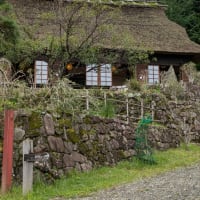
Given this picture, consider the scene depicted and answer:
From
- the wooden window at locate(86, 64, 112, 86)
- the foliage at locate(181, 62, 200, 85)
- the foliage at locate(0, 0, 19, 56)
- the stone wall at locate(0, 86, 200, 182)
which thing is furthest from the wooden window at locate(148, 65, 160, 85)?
the foliage at locate(0, 0, 19, 56)

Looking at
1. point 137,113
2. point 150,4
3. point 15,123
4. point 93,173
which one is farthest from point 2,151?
point 150,4

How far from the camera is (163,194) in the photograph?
8.02m

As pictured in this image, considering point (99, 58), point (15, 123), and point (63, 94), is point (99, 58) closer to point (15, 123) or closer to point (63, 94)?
point (63, 94)

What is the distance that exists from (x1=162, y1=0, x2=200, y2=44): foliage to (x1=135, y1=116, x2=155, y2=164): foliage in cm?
1795

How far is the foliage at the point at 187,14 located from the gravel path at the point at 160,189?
20725mm

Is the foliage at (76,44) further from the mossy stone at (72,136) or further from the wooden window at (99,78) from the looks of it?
the mossy stone at (72,136)

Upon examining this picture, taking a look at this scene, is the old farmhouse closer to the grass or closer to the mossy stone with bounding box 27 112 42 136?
the grass

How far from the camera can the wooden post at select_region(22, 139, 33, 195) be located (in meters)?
8.47

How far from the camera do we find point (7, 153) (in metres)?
8.56

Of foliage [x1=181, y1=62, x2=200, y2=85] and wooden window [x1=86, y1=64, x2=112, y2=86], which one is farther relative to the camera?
wooden window [x1=86, y1=64, x2=112, y2=86]

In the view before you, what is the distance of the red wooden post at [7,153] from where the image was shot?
852cm

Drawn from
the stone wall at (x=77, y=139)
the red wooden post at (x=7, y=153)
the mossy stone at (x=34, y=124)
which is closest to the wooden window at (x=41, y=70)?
Result: the stone wall at (x=77, y=139)

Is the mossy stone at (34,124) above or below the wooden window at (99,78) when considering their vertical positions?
below

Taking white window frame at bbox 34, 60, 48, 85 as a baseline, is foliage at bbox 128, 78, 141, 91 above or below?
below
